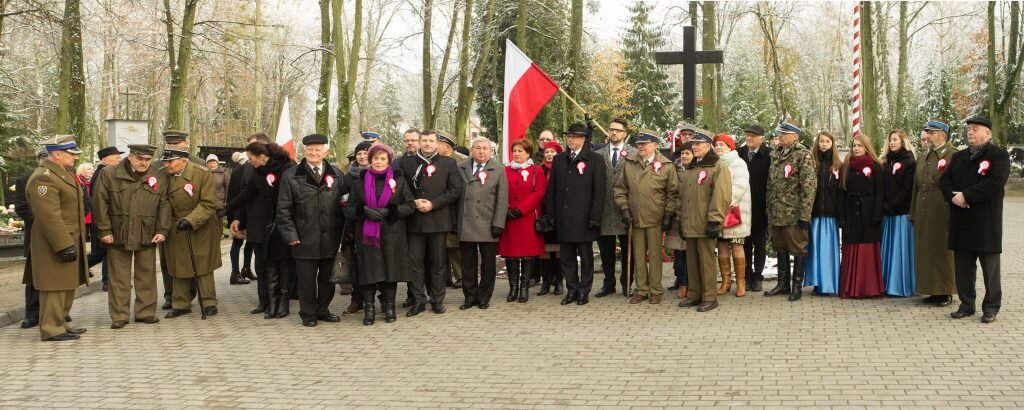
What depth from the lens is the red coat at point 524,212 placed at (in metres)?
9.94

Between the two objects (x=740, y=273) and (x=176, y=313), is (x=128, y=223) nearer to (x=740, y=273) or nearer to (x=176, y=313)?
(x=176, y=313)

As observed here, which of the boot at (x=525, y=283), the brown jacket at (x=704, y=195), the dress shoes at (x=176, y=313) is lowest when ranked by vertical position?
the dress shoes at (x=176, y=313)

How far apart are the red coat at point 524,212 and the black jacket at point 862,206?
3308 millimetres

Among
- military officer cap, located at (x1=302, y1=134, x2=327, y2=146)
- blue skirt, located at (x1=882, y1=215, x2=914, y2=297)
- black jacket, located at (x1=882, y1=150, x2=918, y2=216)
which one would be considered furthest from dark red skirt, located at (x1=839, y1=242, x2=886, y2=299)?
military officer cap, located at (x1=302, y1=134, x2=327, y2=146)

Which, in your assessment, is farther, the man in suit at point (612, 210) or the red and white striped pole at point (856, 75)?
the red and white striped pole at point (856, 75)

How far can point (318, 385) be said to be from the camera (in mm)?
6441

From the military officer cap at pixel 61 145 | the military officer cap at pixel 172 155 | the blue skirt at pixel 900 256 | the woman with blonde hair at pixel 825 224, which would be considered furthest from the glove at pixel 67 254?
the blue skirt at pixel 900 256

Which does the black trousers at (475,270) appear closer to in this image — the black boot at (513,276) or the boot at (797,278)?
the black boot at (513,276)

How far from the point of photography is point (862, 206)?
9.61 m

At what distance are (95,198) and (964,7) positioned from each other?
44177mm

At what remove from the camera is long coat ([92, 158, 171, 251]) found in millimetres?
8969

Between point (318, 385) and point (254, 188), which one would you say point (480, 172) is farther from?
point (318, 385)

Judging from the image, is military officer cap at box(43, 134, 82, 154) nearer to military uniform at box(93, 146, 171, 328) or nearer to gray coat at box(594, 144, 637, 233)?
military uniform at box(93, 146, 171, 328)

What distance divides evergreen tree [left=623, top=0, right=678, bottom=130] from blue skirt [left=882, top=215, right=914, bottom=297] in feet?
134
